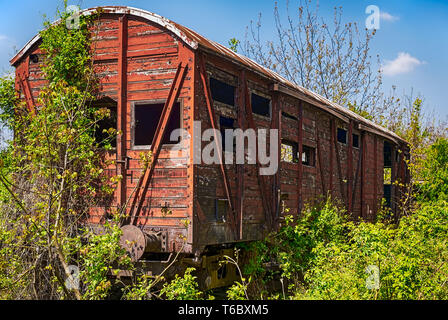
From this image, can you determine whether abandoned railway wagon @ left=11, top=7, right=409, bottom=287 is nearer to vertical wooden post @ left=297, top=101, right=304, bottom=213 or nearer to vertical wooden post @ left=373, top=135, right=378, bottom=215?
vertical wooden post @ left=297, top=101, right=304, bottom=213

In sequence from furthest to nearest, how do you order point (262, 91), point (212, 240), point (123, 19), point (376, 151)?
point (376, 151) < point (262, 91) < point (123, 19) < point (212, 240)

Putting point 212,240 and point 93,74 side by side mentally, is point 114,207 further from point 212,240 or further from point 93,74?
point 93,74

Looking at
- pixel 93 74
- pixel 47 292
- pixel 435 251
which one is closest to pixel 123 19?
pixel 93 74

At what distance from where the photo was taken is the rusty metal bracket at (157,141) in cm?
820

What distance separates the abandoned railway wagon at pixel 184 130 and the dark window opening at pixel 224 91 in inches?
0.9

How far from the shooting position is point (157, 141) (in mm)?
8289

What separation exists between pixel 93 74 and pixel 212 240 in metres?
3.92

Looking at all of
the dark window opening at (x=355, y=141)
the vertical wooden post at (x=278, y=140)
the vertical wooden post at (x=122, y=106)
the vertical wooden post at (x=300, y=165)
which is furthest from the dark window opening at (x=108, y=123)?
the dark window opening at (x=355, y=141)

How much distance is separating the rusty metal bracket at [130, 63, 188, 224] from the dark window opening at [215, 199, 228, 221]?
1.31 metres

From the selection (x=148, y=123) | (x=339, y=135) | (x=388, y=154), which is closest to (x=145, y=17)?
(x=148, y=123)

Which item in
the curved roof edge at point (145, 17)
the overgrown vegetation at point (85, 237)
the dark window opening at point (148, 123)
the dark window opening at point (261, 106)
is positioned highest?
the curved roof edge at point (145, 17)

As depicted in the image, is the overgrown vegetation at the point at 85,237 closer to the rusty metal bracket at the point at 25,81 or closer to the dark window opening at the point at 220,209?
the rusty metal bracket at the point at 25,81

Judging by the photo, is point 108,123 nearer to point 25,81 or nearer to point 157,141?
point 25,81

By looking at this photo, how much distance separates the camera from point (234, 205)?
9.04m
